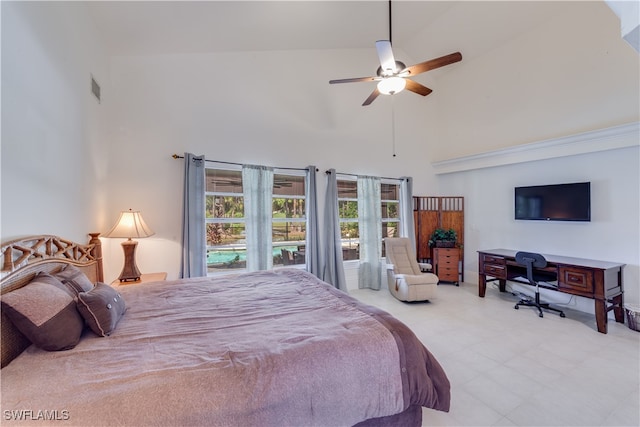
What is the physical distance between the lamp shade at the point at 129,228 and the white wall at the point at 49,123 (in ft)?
0.70

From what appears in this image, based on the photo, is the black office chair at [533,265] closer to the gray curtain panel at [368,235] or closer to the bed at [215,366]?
the gray curtain panel at [368,235]

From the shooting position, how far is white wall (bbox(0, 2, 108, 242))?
166cm

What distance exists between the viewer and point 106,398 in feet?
3.51

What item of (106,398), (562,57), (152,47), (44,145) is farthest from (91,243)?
(562,57)

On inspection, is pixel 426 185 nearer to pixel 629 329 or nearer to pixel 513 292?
pixel 513 292

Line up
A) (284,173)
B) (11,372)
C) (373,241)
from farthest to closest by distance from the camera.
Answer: (373,241)
(284,173)
(11,372)

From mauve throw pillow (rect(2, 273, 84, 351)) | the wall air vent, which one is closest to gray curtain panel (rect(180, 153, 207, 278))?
the wall air vent

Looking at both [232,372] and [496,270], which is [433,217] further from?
[232,372]

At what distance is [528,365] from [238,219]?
12.3 ft

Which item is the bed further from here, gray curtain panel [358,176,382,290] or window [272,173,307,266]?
gray curtain panel [358,176,382,290]

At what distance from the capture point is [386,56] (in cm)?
251

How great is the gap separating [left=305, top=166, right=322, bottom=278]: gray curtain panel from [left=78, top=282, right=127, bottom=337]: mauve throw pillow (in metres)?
2.92

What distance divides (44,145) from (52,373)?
1.64 meters

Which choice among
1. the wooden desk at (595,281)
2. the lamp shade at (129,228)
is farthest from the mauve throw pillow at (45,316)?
the wooden desk at (595,281)
